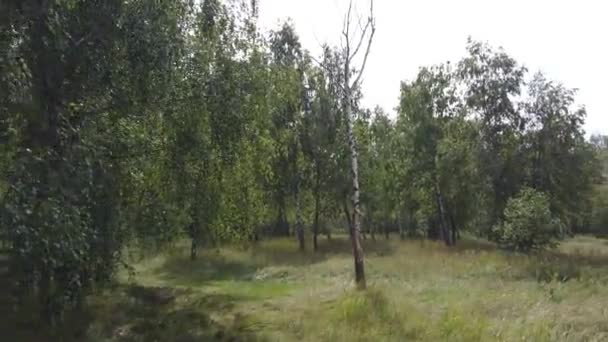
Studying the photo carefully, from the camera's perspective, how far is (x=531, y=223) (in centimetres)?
2188

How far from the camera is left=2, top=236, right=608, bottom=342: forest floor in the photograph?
388 inches

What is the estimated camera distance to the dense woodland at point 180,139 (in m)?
7.55

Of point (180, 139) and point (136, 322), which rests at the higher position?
point (180, 139)

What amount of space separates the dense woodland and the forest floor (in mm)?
1615

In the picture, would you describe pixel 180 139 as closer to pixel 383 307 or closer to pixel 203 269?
pixel 383 307

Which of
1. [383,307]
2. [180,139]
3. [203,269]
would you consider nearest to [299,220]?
[203,269]

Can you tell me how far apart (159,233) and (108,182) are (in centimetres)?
334

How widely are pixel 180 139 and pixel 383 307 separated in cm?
638

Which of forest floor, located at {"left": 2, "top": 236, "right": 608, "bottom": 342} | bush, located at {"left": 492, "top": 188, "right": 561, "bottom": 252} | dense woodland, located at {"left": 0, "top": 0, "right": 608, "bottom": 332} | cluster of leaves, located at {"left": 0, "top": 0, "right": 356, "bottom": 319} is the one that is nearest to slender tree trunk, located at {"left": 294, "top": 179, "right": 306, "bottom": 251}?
dense woodland, located at {"left": 0, "top": 0, "right": 608, "bottom": 332}

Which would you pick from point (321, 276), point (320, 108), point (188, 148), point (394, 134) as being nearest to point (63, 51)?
point (188, 148)

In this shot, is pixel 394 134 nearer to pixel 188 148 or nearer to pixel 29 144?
pixel 188 148

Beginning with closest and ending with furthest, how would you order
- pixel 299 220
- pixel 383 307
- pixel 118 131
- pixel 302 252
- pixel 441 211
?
pixel 118 131
pixel 383 307
pixel 302 252
pixel 299 220
pixel 441 211

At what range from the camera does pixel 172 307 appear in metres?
13.8

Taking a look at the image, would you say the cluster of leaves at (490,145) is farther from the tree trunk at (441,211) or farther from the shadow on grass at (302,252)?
the shadow on grass at (302,252)
